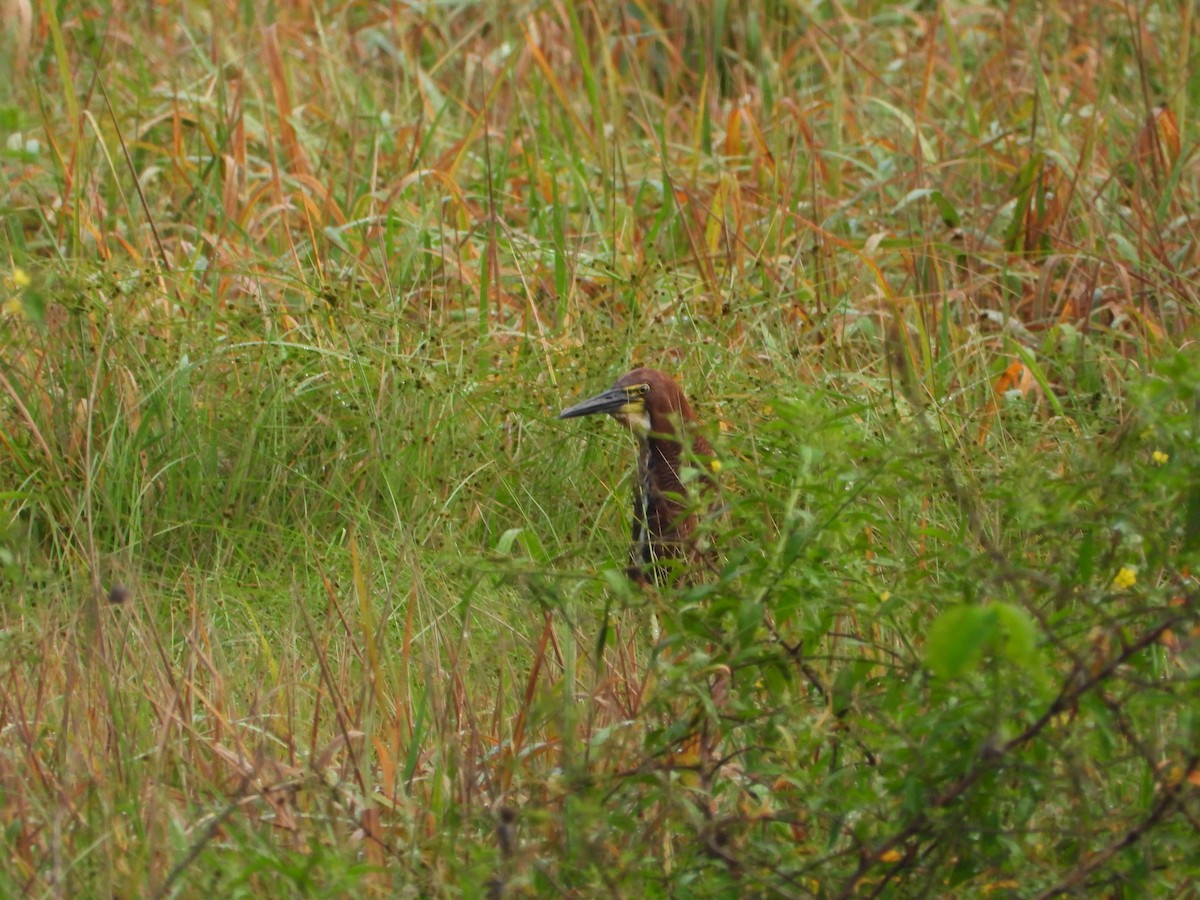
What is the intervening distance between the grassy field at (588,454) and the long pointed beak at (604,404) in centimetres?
14

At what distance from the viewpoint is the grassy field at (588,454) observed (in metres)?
2.05

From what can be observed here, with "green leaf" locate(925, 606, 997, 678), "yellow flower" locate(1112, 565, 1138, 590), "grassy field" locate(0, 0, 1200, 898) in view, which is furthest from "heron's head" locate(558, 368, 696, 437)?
"green leaf" locate(925, 606, 997, 678)

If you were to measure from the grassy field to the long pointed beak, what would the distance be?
0.47 feet

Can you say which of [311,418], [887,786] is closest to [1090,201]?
→ [311,418]

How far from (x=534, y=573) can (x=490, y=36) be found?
15.0 ft

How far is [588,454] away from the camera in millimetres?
3904

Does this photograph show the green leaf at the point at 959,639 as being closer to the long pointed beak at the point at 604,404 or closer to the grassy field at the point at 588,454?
the grassy field at the point at 588,454

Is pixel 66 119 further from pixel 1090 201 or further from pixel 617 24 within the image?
pixel 1090 201

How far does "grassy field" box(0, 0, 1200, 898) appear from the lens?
80.6 inches

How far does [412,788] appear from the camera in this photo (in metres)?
2.53

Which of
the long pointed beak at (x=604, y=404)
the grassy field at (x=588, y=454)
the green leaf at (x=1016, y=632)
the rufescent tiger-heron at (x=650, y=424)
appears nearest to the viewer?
the green leaf at (x=1016, y=632)

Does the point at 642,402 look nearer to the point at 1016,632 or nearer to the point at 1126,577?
the point at 1126,577

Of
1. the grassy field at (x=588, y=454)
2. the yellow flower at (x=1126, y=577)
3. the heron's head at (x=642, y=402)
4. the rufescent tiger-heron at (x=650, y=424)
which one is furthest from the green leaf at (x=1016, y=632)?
the heron's head at (x=642, y=402)

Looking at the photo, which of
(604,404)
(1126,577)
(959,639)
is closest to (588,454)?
(604,404)
